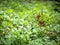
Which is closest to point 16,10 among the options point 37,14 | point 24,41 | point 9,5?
point 9,5

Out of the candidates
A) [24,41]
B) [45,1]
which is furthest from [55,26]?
[45,1]

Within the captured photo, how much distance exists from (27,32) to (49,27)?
1.05 m

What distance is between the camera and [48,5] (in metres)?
7.73

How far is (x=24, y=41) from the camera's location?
4.41 meters

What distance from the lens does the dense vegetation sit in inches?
173

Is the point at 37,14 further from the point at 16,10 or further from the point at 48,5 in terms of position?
the point at 48,5

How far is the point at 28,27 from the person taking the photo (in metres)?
5.09

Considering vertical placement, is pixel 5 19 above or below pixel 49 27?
above

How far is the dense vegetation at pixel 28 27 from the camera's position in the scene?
439 cm

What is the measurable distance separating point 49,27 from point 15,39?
1.63 m

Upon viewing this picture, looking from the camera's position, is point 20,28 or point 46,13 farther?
point 46,13

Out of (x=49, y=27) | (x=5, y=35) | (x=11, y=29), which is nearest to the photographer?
(x=5, y=35)

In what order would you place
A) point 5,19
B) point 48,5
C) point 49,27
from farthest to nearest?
point 48,5
point 49,27
point 5,19

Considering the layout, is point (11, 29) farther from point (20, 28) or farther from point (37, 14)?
point (37, 14)
